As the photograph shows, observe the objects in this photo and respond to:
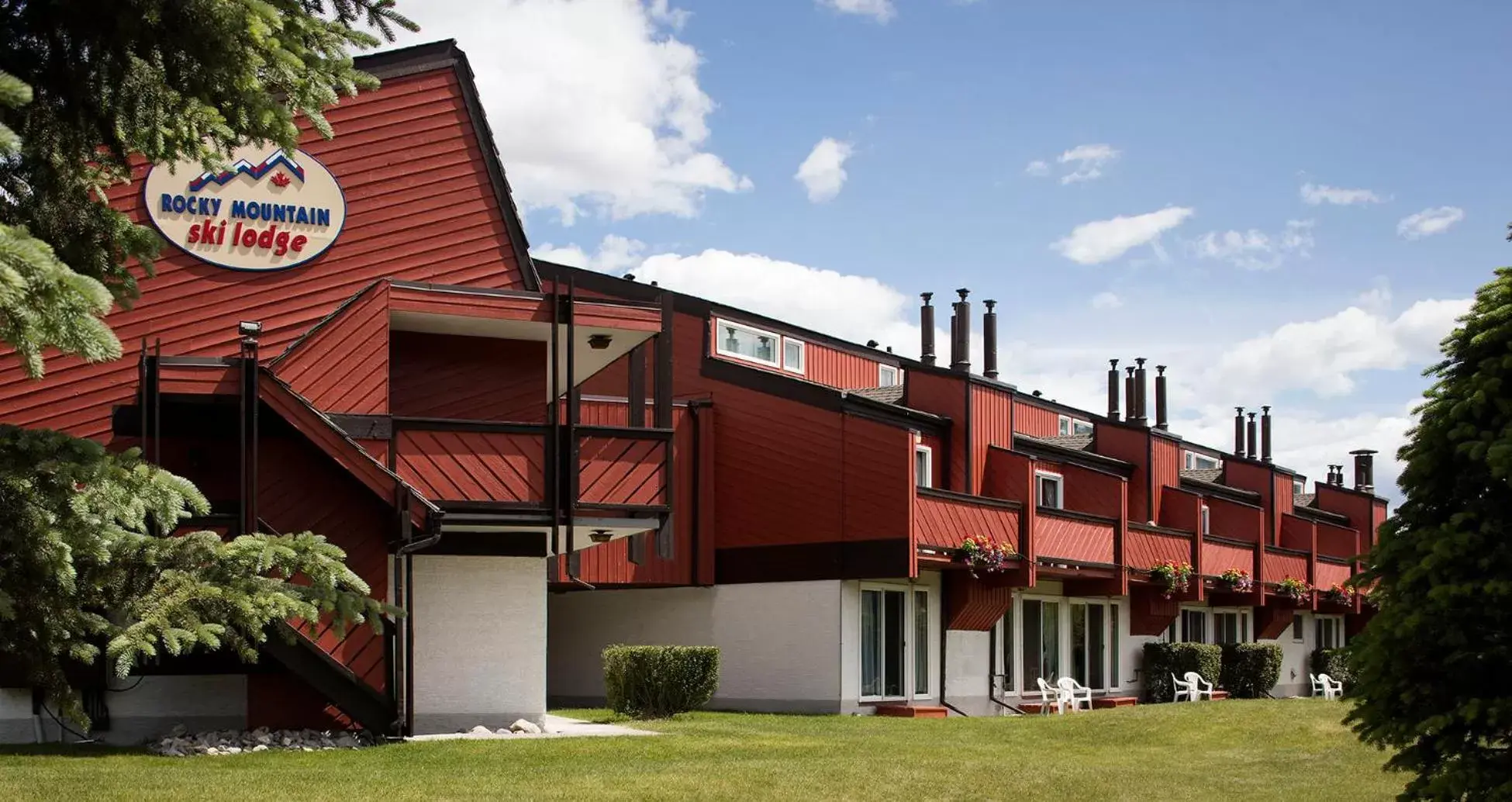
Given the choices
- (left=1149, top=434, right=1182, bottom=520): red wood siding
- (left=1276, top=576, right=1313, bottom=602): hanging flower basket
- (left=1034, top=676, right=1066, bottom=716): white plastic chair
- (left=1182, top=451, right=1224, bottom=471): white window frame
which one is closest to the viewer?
(left=1034, top=676, right=1066, bottom=716): white plastic chair

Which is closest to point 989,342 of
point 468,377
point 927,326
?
point 927,326

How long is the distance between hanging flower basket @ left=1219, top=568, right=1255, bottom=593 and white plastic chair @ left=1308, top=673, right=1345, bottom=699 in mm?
2812

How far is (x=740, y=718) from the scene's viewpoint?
25594 mm

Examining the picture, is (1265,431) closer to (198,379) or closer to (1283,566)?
(1283,566)

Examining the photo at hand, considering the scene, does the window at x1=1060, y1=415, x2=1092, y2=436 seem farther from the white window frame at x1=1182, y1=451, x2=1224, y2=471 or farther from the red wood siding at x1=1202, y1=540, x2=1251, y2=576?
the white window frame at x1=1182, y1=451, x2=1224, y2=471

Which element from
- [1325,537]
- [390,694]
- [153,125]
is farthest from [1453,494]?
[1325,537]

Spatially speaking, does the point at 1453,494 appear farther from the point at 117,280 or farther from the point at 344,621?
the point at 117,280

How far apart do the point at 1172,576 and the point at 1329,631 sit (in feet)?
57.4

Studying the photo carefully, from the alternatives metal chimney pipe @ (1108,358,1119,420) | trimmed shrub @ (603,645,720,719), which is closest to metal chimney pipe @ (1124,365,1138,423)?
metal chimney pipe @ (1108,358,1119,420)

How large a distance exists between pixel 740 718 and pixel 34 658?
17926 mm

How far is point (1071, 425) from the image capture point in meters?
43.1

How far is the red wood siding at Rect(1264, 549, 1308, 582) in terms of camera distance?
42.8 metres

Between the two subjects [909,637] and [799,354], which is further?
[799,354]

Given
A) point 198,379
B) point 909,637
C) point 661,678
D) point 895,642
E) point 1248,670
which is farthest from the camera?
point 1248,670
